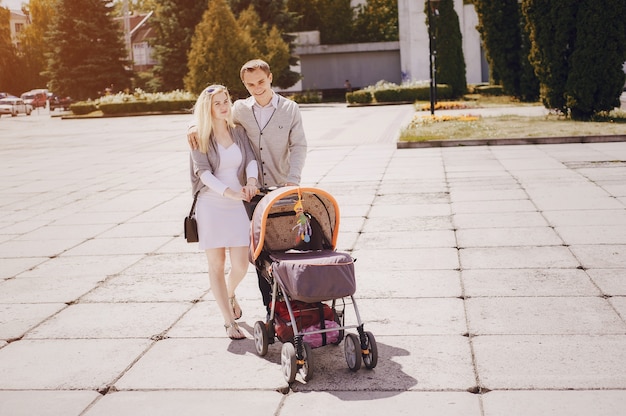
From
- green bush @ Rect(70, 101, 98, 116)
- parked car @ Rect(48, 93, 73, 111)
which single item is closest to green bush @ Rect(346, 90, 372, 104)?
green bush @ Rect(70, 101, 98, 116)

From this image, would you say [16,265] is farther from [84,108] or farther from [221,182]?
[84,108]

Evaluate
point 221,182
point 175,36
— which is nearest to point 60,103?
point 175,36

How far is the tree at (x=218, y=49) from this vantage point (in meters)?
44.0

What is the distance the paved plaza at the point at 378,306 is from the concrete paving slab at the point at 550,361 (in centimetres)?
1

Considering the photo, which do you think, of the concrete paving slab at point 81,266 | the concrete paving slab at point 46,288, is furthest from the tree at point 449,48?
the concrete paving slab at point 46,288

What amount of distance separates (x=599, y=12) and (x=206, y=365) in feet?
57.8

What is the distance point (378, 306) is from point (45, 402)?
2.53 meters

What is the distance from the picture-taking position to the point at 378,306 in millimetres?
5891

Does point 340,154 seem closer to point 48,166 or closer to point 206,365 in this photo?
point 48,166

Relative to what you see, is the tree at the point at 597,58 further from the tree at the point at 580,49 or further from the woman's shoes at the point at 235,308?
the woman's shoes at the point at 235,308

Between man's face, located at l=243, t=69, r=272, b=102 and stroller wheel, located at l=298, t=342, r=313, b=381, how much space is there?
169cm

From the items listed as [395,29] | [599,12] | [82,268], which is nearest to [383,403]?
[82,268]

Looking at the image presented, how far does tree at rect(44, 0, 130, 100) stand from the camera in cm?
5538

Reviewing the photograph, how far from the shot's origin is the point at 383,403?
4.11 meters
